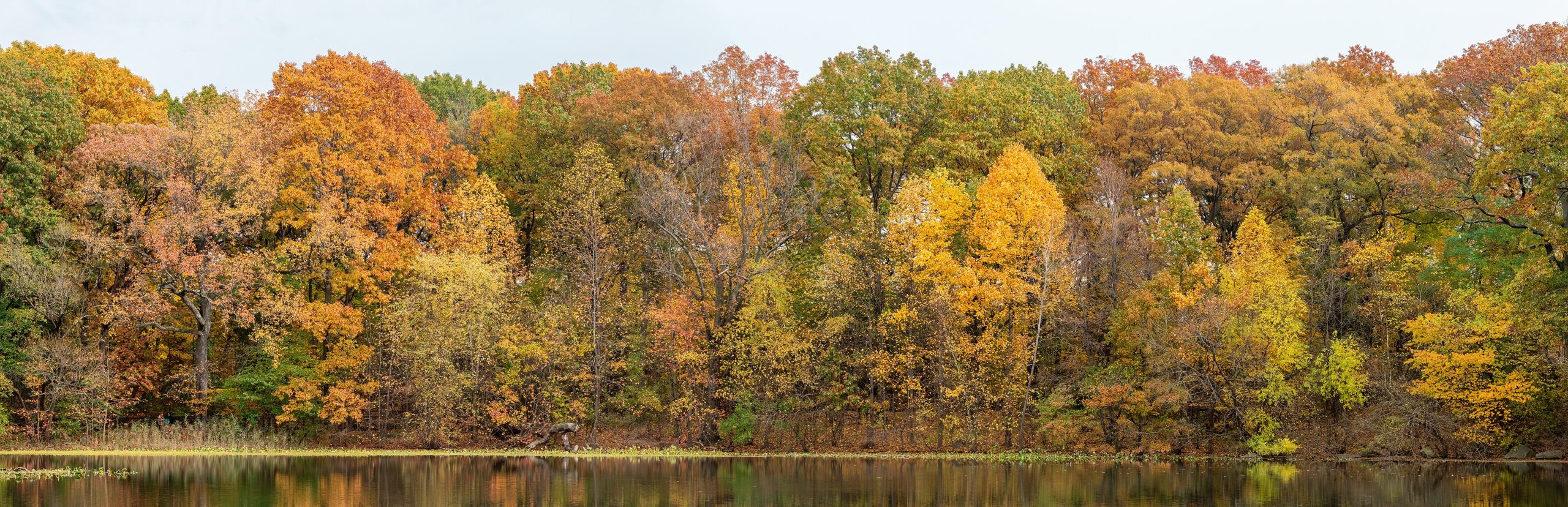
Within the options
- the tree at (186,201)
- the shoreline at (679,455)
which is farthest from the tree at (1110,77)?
the tree at (186,201)

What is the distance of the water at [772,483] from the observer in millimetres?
23281

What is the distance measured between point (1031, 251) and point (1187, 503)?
23036 millimetres

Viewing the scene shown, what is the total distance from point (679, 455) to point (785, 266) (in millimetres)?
9166

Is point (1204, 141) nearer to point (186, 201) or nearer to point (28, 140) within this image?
point (186, 201)

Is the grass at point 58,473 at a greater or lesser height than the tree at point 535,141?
lesser

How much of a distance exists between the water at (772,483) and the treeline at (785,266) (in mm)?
6044

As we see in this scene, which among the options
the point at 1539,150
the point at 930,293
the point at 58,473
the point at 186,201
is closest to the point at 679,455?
the point at 930,293

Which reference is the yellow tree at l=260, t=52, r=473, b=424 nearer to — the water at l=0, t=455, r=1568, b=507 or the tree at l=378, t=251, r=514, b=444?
the tree at l=378, t=251, r=514, b=444

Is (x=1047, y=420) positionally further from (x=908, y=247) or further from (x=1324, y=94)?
(x=1324, y=94)

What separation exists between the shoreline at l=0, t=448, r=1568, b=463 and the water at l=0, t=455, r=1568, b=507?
183cm

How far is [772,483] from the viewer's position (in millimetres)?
28484

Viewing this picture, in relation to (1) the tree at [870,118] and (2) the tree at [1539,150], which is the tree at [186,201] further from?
(2) the tree at [1539,150]

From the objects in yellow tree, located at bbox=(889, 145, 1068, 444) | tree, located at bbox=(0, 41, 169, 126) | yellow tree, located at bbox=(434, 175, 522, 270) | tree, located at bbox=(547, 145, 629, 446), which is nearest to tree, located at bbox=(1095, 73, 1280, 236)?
yellow tree, located at bbox=(889, 145, 1068, 444)

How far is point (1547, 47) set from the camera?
1732 inches
